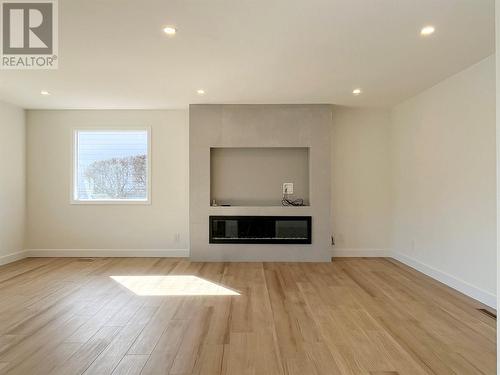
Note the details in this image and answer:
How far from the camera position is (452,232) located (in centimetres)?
382

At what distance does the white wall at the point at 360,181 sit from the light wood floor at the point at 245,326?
1.17m

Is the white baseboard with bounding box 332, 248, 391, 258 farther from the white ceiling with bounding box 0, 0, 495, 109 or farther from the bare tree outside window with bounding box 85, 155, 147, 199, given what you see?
the bare tree outside window with bounding box 85, 155, 147, 199

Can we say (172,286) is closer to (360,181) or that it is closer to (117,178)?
(117,178)

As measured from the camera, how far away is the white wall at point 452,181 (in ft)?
10.7

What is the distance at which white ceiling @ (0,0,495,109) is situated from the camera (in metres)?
2.38

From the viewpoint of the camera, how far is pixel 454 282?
3.74m

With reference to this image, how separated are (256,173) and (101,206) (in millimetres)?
2872

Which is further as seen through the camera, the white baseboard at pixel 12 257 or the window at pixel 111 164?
the window at pixel 111 164

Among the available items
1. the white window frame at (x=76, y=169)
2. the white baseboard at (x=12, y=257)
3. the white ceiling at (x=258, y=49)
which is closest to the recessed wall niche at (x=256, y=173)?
the white ceiling at (x=258, y=49)

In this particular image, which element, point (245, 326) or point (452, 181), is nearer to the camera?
point (245, 326)

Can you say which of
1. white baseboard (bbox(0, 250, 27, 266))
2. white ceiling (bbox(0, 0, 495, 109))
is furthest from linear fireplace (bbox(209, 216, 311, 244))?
white baseboard (bbox(0, 250, 27, 266))

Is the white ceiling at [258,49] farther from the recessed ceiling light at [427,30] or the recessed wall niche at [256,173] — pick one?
the recessed wall niche at [256,173]

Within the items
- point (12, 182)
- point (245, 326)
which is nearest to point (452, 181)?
point (245, 326)

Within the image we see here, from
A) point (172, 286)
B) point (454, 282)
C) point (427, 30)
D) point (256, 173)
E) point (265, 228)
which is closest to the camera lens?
point (427, 30)
